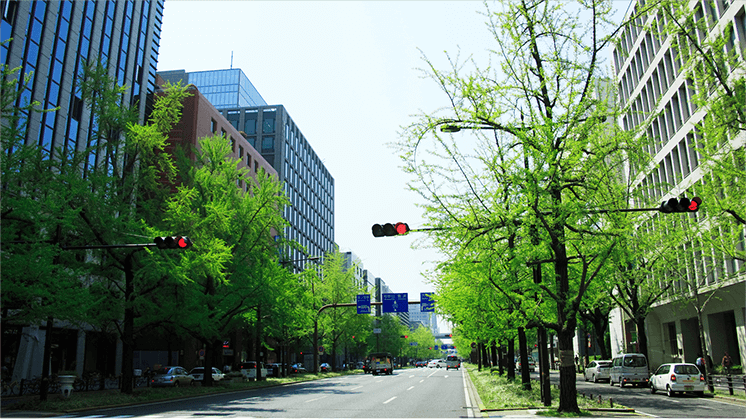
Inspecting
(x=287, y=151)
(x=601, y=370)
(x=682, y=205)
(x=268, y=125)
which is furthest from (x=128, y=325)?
(x=268, y=125)

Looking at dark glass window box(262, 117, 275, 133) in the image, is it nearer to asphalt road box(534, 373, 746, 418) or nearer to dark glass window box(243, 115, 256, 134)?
dark glass window box(243, 115, 256, 134)

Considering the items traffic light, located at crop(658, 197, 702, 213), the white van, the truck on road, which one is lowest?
the truck on road

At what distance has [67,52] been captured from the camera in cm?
3744

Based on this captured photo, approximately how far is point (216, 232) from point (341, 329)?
34894 millimetres

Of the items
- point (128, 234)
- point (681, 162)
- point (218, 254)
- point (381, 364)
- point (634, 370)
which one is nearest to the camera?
point (128, 234)

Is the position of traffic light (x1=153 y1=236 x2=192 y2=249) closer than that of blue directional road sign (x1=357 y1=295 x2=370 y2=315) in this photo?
Yes

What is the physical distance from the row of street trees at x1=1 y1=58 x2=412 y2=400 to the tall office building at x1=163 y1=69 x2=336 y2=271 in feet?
148

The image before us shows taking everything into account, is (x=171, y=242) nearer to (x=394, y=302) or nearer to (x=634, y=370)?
(x=634, y=370)

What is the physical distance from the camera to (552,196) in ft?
42.3

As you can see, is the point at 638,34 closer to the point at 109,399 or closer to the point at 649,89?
the point at 649,89

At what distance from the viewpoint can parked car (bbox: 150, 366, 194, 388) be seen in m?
31.0

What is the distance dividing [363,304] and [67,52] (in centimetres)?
2910

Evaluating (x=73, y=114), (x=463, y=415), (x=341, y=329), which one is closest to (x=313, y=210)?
(x=341, y=329)

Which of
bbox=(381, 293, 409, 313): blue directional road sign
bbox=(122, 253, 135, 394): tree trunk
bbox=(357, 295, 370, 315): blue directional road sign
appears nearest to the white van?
bbox=(381, 293, 409, 313): blue directional road sign
